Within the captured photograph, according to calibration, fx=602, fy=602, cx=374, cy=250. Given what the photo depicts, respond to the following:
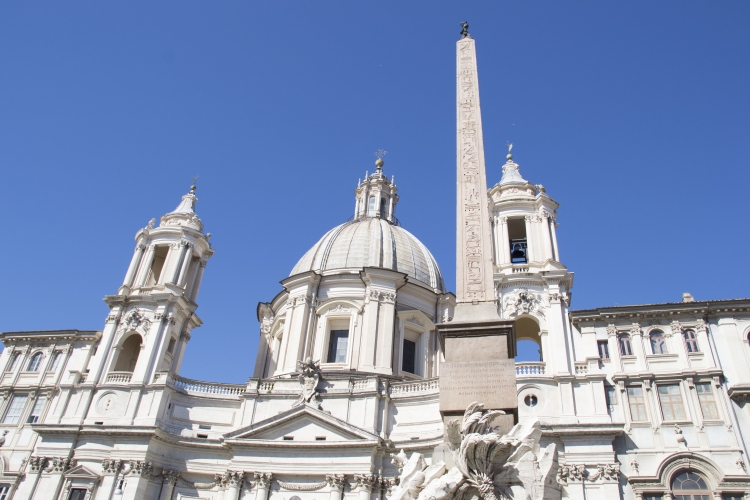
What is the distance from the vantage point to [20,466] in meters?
30.6

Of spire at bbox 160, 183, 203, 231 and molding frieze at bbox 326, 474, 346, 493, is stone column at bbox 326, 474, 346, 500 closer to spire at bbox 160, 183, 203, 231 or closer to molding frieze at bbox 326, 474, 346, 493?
molding frieze at bbox 326, 474, 346, 493

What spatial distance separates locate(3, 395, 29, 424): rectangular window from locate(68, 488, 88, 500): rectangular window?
6.61m

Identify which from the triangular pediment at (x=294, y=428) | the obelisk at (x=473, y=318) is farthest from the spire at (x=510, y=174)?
the obelisk at (x=473, y=318)

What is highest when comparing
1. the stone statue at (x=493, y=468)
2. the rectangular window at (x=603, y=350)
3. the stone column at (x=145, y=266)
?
the stone column at (x=145, y=266)

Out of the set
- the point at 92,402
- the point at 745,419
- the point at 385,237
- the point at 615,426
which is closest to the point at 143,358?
the point at 92,402

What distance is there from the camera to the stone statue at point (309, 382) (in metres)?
30.2

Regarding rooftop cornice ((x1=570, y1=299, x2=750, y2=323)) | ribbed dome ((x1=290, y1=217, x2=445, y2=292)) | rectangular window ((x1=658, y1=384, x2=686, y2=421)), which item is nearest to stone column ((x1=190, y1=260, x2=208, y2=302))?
ribbed dome ((x1=290, y1=217, x2=445, y2=292))

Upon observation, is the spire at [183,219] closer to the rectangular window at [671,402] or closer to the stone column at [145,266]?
the stone column at [145,266]

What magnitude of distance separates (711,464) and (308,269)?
989 inches

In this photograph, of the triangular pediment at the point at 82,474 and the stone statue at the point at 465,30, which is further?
the triangular pediment at the point at 82,474

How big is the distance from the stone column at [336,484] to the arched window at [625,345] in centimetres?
1409

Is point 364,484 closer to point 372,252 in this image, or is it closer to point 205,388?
point 205,388

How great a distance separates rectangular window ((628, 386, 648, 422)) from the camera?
2573 cm

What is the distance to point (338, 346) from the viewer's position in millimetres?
36562
